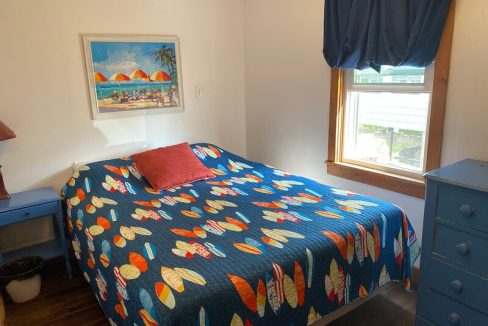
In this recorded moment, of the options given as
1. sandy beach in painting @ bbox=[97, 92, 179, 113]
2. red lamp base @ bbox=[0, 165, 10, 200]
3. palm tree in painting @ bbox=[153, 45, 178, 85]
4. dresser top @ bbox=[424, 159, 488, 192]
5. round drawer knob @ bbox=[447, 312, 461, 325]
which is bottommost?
round drawer knob @ bbox=[447, 312, 461, 325]

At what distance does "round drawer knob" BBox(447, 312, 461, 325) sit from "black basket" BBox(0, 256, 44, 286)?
249 cm

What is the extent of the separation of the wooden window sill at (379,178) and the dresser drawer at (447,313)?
0.69m

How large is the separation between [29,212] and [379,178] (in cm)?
240

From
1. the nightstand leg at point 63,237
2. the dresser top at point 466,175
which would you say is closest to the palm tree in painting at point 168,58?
the nightstand leg at point 63,237

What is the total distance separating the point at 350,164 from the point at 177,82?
1.63 metres

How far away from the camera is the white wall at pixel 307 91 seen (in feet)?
6.81

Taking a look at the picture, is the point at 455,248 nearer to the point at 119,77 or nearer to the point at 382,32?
the point at 382,32

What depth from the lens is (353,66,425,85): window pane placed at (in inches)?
93.7

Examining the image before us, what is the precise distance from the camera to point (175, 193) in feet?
8.46

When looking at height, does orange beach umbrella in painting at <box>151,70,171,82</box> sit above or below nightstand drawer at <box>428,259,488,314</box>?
above

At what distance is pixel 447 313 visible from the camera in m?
1.90

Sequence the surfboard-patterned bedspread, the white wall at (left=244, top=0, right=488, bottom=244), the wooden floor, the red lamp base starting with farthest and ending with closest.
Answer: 1. the red lamp base
2. the wooden floor
3. the white wall at (left=244, top=0, right=488, bottom=244)
4. the surfboard-patterned bedspread

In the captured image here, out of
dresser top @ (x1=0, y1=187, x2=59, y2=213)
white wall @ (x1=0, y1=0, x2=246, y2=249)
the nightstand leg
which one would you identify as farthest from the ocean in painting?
the nightstand leg

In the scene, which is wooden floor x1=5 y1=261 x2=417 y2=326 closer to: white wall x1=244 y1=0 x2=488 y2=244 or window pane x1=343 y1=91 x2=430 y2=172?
white wall x1=244 y1=0 x2=488 y2=244
